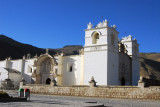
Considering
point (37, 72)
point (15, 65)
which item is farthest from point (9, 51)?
point (37, 72)

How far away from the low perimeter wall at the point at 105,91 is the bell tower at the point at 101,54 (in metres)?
3.37

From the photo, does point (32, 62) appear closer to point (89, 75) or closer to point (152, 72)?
point (89, 75)

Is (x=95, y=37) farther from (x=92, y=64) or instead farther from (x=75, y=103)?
(x=75, y=103)

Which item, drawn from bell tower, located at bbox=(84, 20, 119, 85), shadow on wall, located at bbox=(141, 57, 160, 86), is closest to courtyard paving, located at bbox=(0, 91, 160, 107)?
bell tower, located at bbox=(84, 20, 119, 85)

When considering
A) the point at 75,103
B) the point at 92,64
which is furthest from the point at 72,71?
the point at 75,103

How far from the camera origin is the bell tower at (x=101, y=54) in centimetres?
2775

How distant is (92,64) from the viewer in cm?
2867

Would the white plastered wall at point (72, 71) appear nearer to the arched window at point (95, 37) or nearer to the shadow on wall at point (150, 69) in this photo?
the arched window at point (95, 37)

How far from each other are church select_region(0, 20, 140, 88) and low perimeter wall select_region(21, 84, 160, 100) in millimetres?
3379

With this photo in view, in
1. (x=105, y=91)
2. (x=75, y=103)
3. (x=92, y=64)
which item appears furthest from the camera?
(x=92, y=64)

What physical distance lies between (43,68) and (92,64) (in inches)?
415

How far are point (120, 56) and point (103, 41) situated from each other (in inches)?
202

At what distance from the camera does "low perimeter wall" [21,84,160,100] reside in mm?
20453

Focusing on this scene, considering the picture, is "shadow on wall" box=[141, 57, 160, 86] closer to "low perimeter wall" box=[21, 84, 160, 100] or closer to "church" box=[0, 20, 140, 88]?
"church" box=[0, 20, 140, 88]
